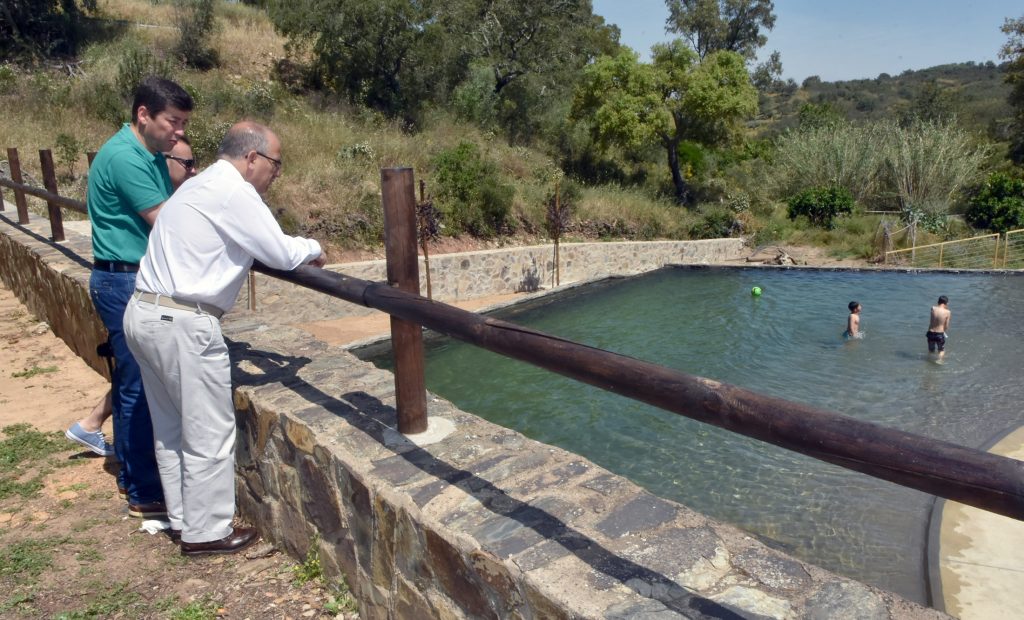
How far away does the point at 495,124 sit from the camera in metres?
22.7

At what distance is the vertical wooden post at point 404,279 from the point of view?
7.63 feet

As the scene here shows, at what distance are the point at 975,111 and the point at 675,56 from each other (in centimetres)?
2856

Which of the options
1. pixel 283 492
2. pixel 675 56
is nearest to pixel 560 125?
pixel 675 56

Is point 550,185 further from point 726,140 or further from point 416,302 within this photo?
point 416,302

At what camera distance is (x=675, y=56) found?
22.5 metres

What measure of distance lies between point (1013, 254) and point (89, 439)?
2091 cm

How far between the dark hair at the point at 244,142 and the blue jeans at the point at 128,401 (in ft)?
2.48

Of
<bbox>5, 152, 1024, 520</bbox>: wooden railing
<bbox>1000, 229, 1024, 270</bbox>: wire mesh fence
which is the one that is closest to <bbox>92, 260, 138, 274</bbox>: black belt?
<bbox>5, 152, 1024, 520</bbox>: wooden railing

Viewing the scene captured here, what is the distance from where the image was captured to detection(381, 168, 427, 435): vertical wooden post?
2326mm

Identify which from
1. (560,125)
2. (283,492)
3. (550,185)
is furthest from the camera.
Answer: (560,125)

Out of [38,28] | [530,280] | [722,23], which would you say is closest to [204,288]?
[530,280]

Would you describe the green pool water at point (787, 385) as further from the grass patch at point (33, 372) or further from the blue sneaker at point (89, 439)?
the grass patch at point (33, 372)

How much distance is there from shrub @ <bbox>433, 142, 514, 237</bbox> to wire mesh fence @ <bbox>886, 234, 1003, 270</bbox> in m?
10.4

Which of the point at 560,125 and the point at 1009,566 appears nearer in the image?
the point at 1009,566
